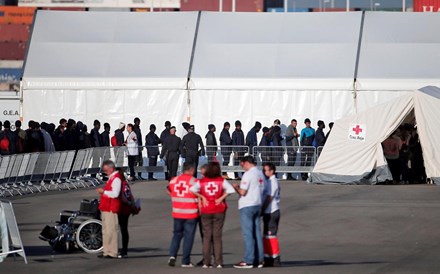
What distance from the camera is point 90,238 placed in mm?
18578

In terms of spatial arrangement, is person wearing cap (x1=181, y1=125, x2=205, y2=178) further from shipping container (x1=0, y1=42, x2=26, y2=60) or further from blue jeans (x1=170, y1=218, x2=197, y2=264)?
shipping container (x1=0, y1=42, x2=26, y2=60)

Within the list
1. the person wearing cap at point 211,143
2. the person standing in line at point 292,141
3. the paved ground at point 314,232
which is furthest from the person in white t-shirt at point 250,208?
the person standing in line at point 292,141

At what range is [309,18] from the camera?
39.9m

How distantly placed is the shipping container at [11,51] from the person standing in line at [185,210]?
92.8 meters

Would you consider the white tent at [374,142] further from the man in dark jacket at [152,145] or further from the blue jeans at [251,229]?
the blue jeans at [251,229]

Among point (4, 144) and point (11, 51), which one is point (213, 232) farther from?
point (11, 51)

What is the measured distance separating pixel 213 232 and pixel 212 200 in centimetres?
43

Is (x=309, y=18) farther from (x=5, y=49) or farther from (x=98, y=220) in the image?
(x=5, y=49)

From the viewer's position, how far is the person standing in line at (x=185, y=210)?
653 inches

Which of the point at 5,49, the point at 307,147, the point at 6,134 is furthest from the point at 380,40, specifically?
the point at 5,49

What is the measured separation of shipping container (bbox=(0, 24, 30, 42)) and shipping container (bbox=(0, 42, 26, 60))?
2187 mm

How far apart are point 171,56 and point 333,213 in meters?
14.5

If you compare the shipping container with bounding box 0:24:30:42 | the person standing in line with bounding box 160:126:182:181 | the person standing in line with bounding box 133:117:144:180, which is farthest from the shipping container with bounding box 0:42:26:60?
the person standing in line with bounding box 160:126:182:181

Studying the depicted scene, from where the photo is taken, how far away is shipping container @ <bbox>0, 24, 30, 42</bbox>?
11300cm
